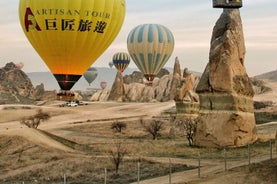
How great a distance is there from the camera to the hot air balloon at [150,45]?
120 m

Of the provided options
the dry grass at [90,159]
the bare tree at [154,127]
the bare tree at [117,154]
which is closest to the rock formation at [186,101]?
the bare tree at [154,127]

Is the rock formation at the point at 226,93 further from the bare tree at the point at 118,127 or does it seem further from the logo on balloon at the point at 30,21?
the bare tree at the point at 118,127

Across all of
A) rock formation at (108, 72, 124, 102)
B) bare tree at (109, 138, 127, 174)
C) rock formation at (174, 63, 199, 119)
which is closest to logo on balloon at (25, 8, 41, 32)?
rock formation at (174, 63, 199, 119)

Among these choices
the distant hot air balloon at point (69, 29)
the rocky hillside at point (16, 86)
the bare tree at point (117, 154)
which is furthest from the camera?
the rocky hillside at point (16, 86)

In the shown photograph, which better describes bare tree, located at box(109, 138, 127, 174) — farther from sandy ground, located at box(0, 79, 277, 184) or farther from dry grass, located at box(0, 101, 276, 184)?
sandy ground, located at box(0, 79, 277, 184)

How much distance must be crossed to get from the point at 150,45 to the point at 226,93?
241 ft

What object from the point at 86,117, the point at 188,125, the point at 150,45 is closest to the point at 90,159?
the point at 188,125

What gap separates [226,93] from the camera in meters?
47.1

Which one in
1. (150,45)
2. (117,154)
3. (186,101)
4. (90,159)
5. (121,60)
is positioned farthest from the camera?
(121,60)

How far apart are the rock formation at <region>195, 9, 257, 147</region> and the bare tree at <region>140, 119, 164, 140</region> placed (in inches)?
660

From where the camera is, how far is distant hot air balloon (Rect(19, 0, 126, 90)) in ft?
197

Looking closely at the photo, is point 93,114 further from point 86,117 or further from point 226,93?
point 226,93

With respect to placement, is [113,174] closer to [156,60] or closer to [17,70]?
[156,60]

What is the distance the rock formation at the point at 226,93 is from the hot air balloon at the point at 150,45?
70428 mm
